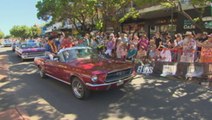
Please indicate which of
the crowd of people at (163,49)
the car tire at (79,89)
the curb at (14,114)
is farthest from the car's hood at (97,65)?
the curb at (14,114)

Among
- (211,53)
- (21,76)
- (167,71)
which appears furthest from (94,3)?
(211,53)

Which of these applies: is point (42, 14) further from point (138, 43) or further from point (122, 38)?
point (138, 43)

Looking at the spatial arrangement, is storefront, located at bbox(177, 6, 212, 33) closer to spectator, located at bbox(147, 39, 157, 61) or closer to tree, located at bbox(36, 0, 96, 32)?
spectator, located at bbox(147, 39, 157, 61)

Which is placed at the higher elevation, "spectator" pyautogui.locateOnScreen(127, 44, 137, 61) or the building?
the building

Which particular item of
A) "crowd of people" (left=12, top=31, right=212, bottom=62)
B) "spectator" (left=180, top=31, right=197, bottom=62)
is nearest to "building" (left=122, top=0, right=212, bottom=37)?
"crowd of people" (left=12, top=31, right=212, bottom=62)

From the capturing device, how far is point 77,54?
754 centimetres

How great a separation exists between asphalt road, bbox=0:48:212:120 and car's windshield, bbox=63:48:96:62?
1201mm

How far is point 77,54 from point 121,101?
233cm

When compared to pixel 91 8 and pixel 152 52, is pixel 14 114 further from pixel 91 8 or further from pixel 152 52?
pixel 91 8

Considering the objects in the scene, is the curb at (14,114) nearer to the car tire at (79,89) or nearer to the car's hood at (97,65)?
the car tire at (79,89)

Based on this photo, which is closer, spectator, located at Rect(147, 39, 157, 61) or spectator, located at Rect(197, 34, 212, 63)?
spectator, located at Rect(197, 34, 212, 63)

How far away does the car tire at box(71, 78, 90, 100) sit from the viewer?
6.43m

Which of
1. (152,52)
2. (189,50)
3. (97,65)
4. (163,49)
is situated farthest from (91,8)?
(97,65)

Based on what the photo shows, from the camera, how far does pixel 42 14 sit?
2348cm
